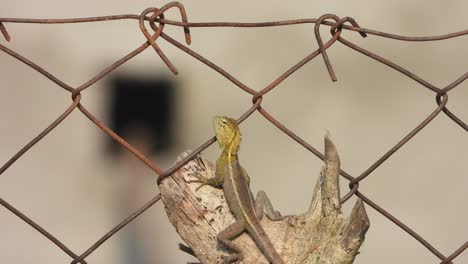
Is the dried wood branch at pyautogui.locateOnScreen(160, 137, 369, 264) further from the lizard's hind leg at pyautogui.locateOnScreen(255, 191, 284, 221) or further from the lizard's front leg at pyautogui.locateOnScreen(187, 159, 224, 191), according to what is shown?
the lizard's hind leg at pyautogui.locateOnScreen(255, 191, 284, 221)

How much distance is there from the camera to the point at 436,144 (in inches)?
147

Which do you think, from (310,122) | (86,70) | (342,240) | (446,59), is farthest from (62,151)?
(342,240)

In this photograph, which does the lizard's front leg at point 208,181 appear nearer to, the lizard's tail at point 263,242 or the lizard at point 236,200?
the lizard at point 236,200

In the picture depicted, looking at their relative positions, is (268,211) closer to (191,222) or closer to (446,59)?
(191,222)

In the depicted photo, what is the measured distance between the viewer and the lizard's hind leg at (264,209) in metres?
2.02

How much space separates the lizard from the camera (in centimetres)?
167

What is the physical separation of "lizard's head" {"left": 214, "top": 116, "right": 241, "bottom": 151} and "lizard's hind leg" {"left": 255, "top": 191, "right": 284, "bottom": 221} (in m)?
0.17

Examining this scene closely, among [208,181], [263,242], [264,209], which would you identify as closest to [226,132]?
[264,209]

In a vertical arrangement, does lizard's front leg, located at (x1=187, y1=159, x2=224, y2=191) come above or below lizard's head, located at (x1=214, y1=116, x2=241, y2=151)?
below

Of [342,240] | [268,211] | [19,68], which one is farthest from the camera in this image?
[19,68]

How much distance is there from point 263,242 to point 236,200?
1.15 feet

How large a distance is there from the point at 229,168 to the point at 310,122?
1575mm

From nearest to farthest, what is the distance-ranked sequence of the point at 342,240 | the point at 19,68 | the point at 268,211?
the point at 342,240, the point at 268,211, the point at 19,68


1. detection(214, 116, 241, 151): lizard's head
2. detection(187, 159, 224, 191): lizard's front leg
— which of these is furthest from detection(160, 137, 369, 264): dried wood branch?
detection(214, 116, 241, 151): lizard's head
